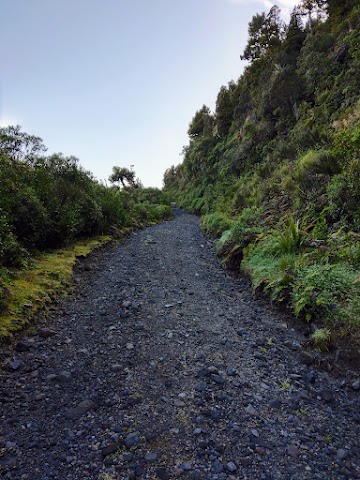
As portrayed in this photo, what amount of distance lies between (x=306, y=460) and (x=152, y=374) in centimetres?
181

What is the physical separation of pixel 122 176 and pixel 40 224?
29.9 meters

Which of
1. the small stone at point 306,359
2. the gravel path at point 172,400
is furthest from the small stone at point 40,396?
the small stone at point 306,359

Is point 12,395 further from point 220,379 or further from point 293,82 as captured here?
point 293,82

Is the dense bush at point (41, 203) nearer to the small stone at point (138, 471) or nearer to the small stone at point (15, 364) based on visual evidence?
→ the small stone at point (15, 364)

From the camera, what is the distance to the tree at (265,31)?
76.3ft

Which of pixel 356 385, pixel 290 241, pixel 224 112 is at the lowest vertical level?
pixel 356 385

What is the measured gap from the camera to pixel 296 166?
1121 cm

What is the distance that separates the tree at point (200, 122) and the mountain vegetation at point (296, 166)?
615 centimetres

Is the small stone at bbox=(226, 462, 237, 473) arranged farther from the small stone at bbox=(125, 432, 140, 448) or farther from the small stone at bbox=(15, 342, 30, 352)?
the small stone at bbox=(15, 342, 30, 352)

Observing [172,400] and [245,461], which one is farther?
[172,400]

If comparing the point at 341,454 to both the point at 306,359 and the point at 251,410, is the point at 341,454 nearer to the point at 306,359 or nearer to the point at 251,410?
the point at 251,410

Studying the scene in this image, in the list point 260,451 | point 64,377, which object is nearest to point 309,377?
point 260,451

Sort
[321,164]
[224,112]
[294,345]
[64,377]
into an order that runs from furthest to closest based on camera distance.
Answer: [224,112]
[321,164]
[294,345]
[64,377]

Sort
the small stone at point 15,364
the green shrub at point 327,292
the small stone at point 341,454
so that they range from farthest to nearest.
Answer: the green shrub at point 327,292 → the small stone at point 15,364 → the small stone at point 341,454
